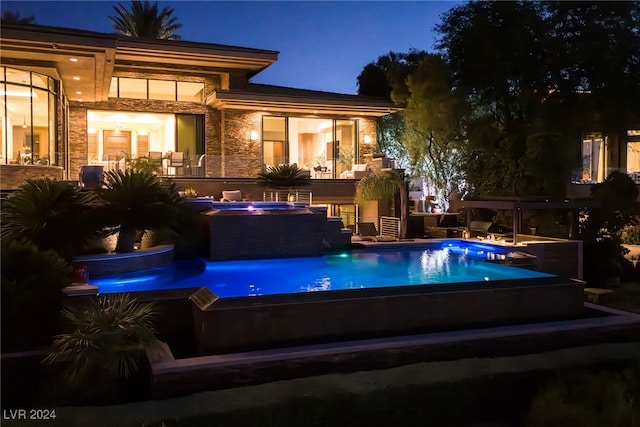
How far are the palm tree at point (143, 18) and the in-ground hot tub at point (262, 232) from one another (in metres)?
23.9

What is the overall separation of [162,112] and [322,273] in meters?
13.0

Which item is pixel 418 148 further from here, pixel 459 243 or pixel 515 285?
pixel 515 285

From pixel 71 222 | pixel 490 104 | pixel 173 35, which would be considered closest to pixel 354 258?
pixel 71 222

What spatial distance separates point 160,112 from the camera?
21.9m

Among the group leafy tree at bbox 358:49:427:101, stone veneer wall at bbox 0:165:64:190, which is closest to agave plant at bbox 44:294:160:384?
stone veneer wall at bbox 0:165:64:190

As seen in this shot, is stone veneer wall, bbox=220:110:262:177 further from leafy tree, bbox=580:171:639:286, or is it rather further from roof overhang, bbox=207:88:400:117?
leafy tree, bbox=580:171:639:286

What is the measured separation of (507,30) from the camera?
21.3 metres

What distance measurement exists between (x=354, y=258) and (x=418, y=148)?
1163cm

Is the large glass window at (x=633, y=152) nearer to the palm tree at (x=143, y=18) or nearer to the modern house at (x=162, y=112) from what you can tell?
the modern house at (x=162, y=112)

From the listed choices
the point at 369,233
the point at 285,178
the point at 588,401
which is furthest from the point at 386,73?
the point at 588,401

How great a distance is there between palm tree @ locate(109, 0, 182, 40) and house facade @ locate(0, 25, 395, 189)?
13.8 metres

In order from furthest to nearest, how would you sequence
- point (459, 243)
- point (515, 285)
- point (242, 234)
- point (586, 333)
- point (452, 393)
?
point (459, 243) < point (242, 234) < point (515, 285) < point (586, 333) < point (452, 393)

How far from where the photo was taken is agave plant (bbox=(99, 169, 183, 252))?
11359mm

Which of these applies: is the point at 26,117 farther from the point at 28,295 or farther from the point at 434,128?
the point at 434,128
